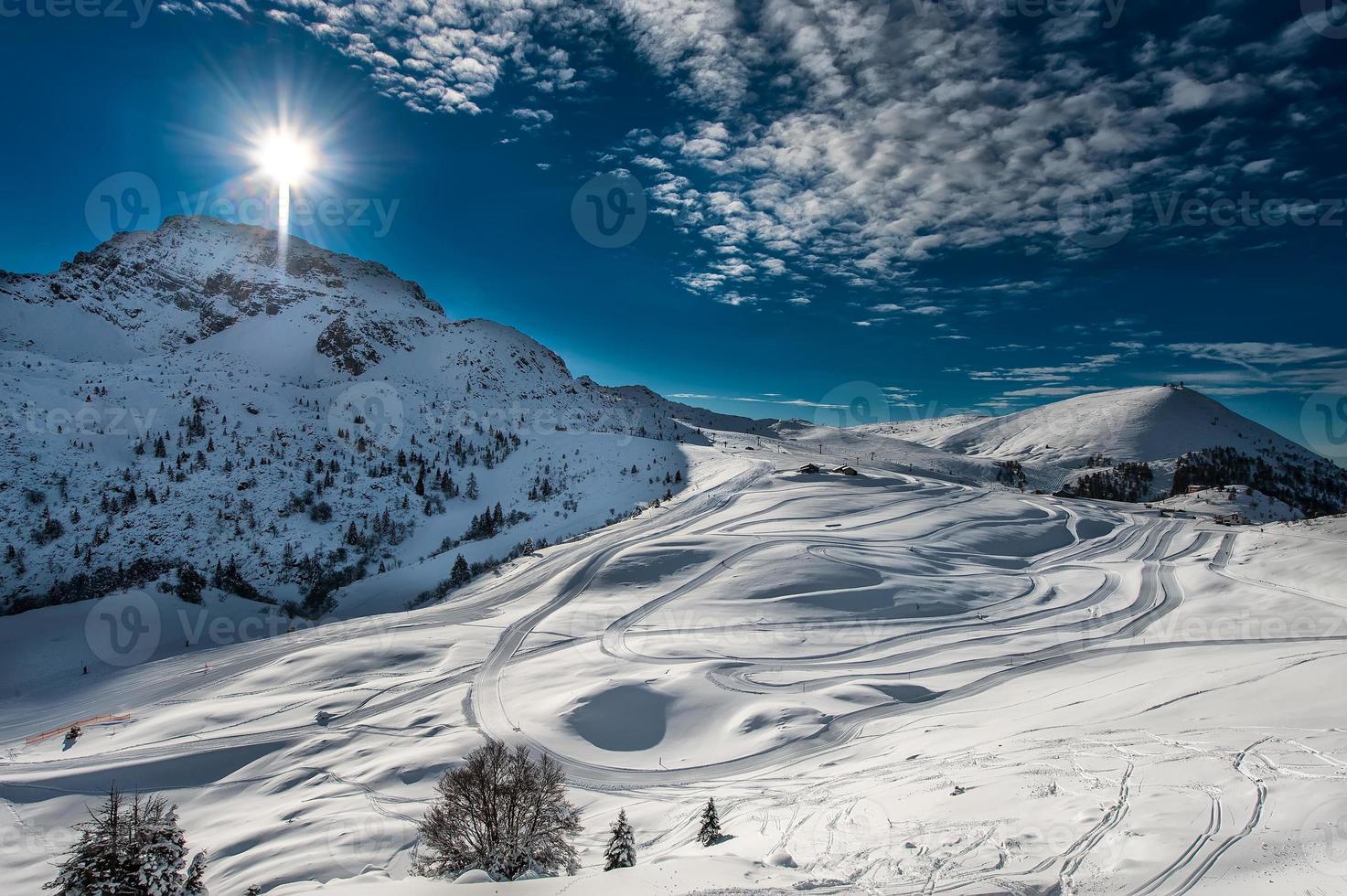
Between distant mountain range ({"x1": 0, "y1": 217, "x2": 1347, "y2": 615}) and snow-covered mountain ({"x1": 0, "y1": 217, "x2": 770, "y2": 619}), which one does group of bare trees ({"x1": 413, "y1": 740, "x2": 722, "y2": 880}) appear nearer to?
distant mountain range ({"x1": 0, "y1": 217, "x2": 1347, "y2": 615})

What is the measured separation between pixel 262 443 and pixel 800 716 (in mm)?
97077

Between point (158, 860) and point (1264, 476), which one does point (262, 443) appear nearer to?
point (158, 860)

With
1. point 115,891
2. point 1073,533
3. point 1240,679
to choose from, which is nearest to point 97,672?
point 115,891

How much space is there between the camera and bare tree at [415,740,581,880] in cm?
1512

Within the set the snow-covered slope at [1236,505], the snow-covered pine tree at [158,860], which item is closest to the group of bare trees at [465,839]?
the snow-covered pine tree at [158,860]

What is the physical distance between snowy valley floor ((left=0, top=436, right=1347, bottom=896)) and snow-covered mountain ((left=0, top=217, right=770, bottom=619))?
19.0 m

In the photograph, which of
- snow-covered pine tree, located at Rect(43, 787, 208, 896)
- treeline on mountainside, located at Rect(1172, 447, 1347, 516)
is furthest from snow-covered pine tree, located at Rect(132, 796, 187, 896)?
treeline on mountainside, located at Rect(1172, 447, 1347, 516)

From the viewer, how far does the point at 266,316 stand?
167375mm

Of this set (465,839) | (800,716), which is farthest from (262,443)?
(800,716)

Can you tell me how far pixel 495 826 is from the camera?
1573 centimetres

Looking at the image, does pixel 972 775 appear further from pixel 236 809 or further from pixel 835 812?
pixel 236 809

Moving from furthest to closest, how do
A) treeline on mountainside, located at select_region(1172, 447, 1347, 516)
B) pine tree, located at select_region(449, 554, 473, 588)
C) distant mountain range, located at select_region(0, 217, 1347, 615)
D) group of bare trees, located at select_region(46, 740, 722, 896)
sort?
treeline on mountainside, located at select_region(1172, 447, 1347, 516)
distant mountain range, located at select_region(0, 217, 1347, 615)
pine tree, located at select_region(449, 554, 473, 588)
group of bare trees, located at select_region(46, 740, 722, 896)

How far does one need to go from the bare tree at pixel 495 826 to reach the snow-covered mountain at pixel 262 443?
52655 mm

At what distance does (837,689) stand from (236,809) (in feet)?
95.6
